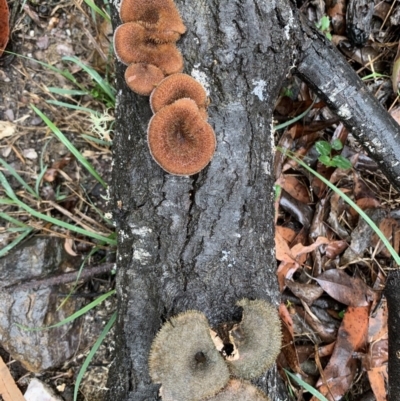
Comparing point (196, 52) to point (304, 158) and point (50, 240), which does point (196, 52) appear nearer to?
point (304, 158)

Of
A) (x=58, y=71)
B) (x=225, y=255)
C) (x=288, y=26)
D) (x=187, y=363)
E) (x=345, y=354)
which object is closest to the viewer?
(x=187, y=363)

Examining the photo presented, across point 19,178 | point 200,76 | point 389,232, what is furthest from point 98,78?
point 389,232

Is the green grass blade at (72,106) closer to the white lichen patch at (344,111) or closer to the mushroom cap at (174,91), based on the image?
the mushroom cap at (174,91)

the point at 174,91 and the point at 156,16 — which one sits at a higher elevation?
the point at 156,16

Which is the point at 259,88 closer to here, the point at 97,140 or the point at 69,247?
the point at 97,140

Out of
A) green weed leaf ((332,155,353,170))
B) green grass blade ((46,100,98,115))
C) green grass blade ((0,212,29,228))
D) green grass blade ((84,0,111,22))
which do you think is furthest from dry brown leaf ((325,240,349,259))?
green grass blade ((84,0,111,22))

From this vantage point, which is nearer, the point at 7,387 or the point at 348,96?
the point at 348,96

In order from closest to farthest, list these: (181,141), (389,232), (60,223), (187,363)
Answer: (187,363)
(181,141)
(60,223)
(389,232)
